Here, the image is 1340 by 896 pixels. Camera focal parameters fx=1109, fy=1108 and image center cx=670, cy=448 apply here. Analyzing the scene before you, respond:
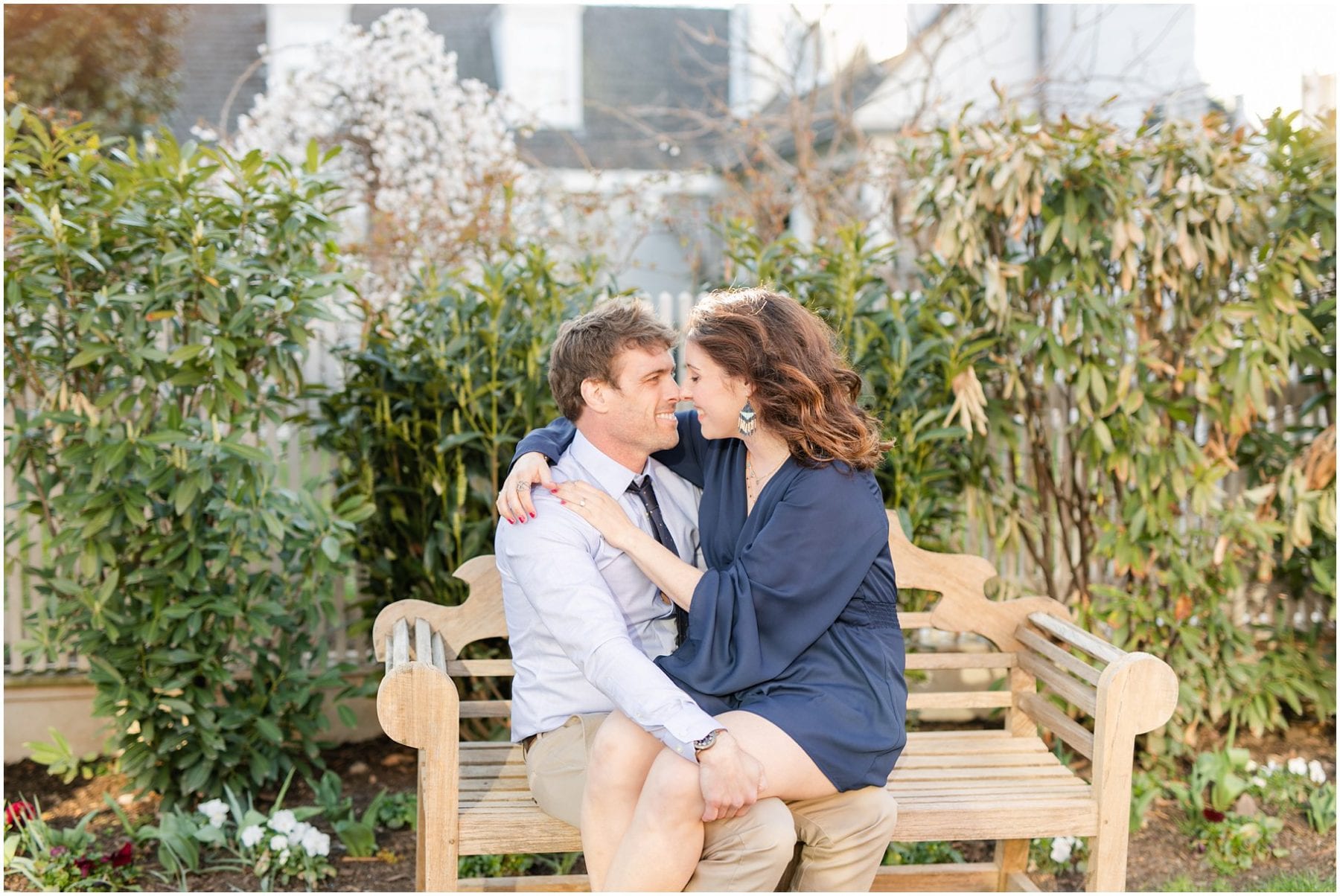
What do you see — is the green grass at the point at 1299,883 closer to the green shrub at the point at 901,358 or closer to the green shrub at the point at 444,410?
the green shrub at the point at 901,358

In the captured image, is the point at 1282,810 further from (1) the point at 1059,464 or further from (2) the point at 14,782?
(2) the point at 14,782

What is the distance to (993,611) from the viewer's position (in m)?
3.02

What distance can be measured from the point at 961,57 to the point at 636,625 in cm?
788

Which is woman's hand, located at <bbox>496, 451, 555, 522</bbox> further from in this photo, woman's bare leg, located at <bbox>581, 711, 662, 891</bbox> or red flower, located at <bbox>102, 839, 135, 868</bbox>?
red flower, located at <bbox>102, 839, 135, 868</bbox>

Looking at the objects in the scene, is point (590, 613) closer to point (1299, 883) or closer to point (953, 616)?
point (953, 616)

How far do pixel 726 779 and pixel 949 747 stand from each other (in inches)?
42.2

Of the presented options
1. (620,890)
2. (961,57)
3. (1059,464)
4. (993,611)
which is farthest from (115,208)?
(961,57)

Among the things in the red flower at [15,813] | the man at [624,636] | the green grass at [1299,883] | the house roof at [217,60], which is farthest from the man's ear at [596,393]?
the house roof at [217,60]

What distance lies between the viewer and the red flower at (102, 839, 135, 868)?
307 centimetres

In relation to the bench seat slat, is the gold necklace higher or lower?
higher

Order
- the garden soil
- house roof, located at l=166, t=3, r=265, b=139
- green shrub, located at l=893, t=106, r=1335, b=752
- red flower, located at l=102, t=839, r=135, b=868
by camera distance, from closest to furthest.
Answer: red flower, located at l=102, t=839, r=135, b=868 < the garden soil < green shrub, located at l=893, t=106, r=1335, b=752 < house roof, located at l=166, t=3, r=265, b=139

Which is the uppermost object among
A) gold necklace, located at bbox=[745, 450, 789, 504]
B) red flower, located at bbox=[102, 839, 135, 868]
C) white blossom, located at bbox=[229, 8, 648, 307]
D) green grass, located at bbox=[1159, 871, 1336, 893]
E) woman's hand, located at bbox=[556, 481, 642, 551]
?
white blossom, located at bbox=[229, 8, 648, 307]

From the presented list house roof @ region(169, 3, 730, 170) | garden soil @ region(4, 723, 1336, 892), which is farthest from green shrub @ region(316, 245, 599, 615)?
house roof @ region(169, 3, 730, 170)

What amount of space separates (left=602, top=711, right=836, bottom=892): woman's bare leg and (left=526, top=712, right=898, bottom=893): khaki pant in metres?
0.05
